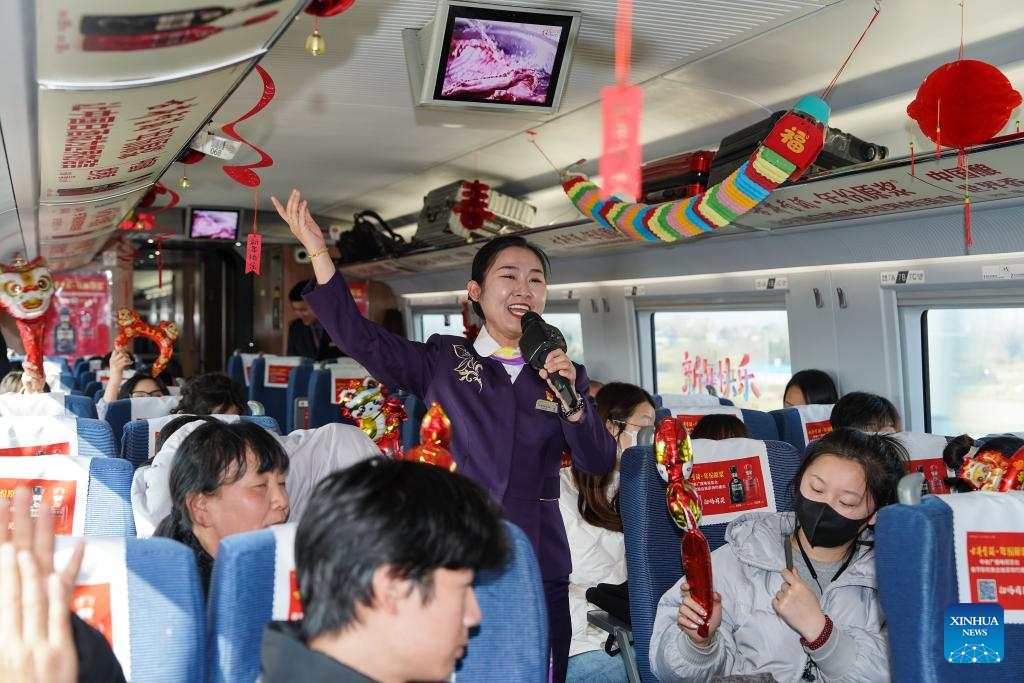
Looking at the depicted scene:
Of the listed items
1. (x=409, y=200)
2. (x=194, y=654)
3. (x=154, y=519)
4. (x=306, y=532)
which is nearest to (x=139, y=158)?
(x=154, y=519)

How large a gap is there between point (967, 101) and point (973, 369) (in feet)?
9.29

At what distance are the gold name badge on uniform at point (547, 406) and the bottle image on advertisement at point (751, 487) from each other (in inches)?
36.5

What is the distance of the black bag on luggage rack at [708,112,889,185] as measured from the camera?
568 cm

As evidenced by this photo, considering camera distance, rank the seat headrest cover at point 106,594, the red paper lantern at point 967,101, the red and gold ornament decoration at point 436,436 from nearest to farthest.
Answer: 1. the seat headrest cover at point 106,594
2. the red and gold ornament decoration at point 436,436
3. the red paper lantern at point 967,101

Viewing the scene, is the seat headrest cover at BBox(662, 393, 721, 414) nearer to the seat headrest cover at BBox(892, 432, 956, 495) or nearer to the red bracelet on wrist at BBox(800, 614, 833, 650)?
the seat headrest cover at BBox(892, 432, 956, 495)

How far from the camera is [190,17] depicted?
2477 millimetres

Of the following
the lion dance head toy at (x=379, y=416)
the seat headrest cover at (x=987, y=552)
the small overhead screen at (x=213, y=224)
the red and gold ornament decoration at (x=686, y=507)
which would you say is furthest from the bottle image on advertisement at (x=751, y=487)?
the small overhead screen at (x=213, y=224)

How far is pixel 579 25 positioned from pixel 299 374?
4.82m

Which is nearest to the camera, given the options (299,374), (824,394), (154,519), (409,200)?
(154,519)

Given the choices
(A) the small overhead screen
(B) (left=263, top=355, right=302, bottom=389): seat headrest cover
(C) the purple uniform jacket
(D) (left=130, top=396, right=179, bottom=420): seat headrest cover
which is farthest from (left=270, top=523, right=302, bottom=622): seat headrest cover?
(A) the small overhead screen

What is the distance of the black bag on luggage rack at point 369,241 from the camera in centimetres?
1234

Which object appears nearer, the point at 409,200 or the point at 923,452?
the point at 923,452

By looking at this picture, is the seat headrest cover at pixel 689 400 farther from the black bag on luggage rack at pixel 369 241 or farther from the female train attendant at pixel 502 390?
the black bag on luggage rack at pixel 369 241

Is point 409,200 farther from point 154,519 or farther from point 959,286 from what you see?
point 154,519
